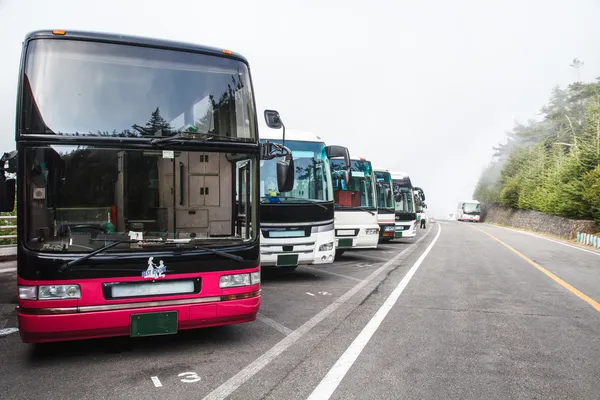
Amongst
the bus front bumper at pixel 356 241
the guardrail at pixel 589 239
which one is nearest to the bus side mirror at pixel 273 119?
the bus front bumper at pixel 356 241

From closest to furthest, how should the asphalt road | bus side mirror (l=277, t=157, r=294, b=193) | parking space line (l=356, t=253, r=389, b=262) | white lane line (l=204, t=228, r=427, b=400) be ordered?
white lane line (l=204, t=228, r=427, b=400)
the asphalt road
bus side mirror (l=277, t=157, r=294, b=193)
parking space line (l=356, t=253, r=389, b=262)

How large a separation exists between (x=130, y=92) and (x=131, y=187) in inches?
38.6

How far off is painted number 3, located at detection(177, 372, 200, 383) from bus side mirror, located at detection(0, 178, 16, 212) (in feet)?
7.70

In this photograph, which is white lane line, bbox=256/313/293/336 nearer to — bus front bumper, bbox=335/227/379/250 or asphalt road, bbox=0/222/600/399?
asphalt road, bbox=0/222/600/399

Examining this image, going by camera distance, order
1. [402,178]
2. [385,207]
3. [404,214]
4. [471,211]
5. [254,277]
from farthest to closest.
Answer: [471,211] < [402,178] < [404,214] < [385,207] < [254,277]

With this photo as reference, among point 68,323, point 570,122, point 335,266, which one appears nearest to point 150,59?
point 68,323

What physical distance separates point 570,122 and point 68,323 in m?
69.1

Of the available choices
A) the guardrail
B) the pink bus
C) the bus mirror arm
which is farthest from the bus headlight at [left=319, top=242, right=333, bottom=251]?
the guardrail

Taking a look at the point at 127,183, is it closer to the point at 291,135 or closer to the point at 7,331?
the point at 7,331

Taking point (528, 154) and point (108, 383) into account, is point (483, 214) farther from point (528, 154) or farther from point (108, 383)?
point (108, 383)

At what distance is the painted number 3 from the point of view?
465 cm

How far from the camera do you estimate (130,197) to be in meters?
5.65

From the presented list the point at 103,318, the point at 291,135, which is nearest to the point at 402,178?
the point at 291,135

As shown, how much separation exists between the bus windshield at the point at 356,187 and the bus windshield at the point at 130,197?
8060 mm
